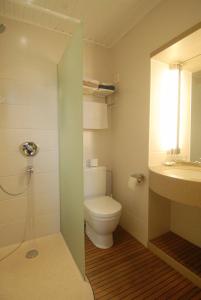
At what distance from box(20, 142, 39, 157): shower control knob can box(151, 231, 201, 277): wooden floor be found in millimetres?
1555

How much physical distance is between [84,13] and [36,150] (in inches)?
57.6

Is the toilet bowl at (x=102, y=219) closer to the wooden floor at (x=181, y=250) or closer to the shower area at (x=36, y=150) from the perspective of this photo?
the shower area at (x=36, y=150)

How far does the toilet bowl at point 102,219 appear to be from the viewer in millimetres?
1618

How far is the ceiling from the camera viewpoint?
A: 1.53m

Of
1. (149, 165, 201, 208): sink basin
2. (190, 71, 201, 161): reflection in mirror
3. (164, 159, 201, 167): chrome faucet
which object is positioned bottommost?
(149, 165, 201, 208): sink basin

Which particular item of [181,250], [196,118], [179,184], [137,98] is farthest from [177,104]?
[181,250]

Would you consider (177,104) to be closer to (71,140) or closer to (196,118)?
(196,118)

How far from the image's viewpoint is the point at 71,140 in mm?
1392

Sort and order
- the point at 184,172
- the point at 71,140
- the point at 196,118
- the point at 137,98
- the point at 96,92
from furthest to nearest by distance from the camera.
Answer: the point at 96,92 < the point at 137,98 < the point at 196,118 < the point at 184,172 < the point at 71,140

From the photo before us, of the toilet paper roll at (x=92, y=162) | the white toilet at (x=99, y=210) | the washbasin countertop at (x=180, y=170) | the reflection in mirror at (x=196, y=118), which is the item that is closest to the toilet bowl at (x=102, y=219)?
the white toilet at (x=99, y=210)

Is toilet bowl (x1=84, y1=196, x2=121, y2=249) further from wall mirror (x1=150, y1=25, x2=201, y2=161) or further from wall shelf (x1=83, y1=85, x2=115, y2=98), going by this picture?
wall shelf (x1=83, y1=85, x2=115, y2=98)

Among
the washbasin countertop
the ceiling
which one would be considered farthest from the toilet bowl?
the ceiling

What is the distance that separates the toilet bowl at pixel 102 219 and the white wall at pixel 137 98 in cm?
31

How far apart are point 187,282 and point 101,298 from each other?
693 millimetres
